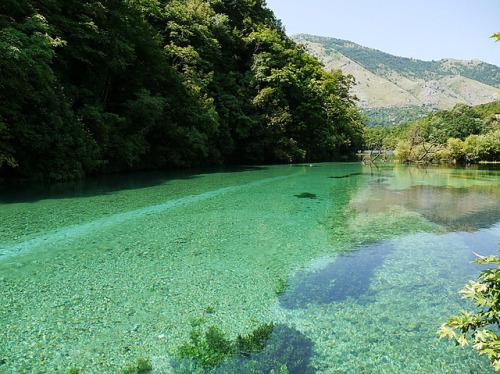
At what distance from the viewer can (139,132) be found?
19344mm

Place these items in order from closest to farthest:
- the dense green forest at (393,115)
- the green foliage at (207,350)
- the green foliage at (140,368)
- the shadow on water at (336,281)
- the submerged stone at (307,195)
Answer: the green foliage at (140,368)
the green foliage at (207,350)
the shadow on water at (336,281)
the submerged stone at (307,195)
the dense green forest at (393,115)

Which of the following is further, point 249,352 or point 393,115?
point 393,115

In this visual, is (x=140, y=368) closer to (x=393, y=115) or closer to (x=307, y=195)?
(x=307, y=195)

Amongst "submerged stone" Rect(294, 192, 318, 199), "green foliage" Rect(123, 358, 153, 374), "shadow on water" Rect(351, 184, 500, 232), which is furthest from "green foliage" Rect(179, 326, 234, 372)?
"submerged stone" Rect(294, 192, 318, 199)

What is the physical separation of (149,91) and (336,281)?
18.5 metres

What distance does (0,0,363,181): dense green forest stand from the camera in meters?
11.9

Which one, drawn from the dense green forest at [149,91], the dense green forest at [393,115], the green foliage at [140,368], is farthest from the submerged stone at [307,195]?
the dense green forest at [393,115]

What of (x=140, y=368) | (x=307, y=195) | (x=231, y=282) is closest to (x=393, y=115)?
(x=307, y=195)

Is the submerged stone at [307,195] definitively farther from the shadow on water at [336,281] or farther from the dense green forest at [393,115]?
the dense green forest at [393,115]

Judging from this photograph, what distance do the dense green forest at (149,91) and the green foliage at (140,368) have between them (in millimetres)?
11586

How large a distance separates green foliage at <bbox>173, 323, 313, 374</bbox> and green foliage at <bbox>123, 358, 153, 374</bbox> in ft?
0.77

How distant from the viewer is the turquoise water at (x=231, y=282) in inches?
111

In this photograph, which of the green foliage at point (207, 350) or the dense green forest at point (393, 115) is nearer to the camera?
the green foliage at point (207, 350)

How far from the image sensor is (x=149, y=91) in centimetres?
1933
